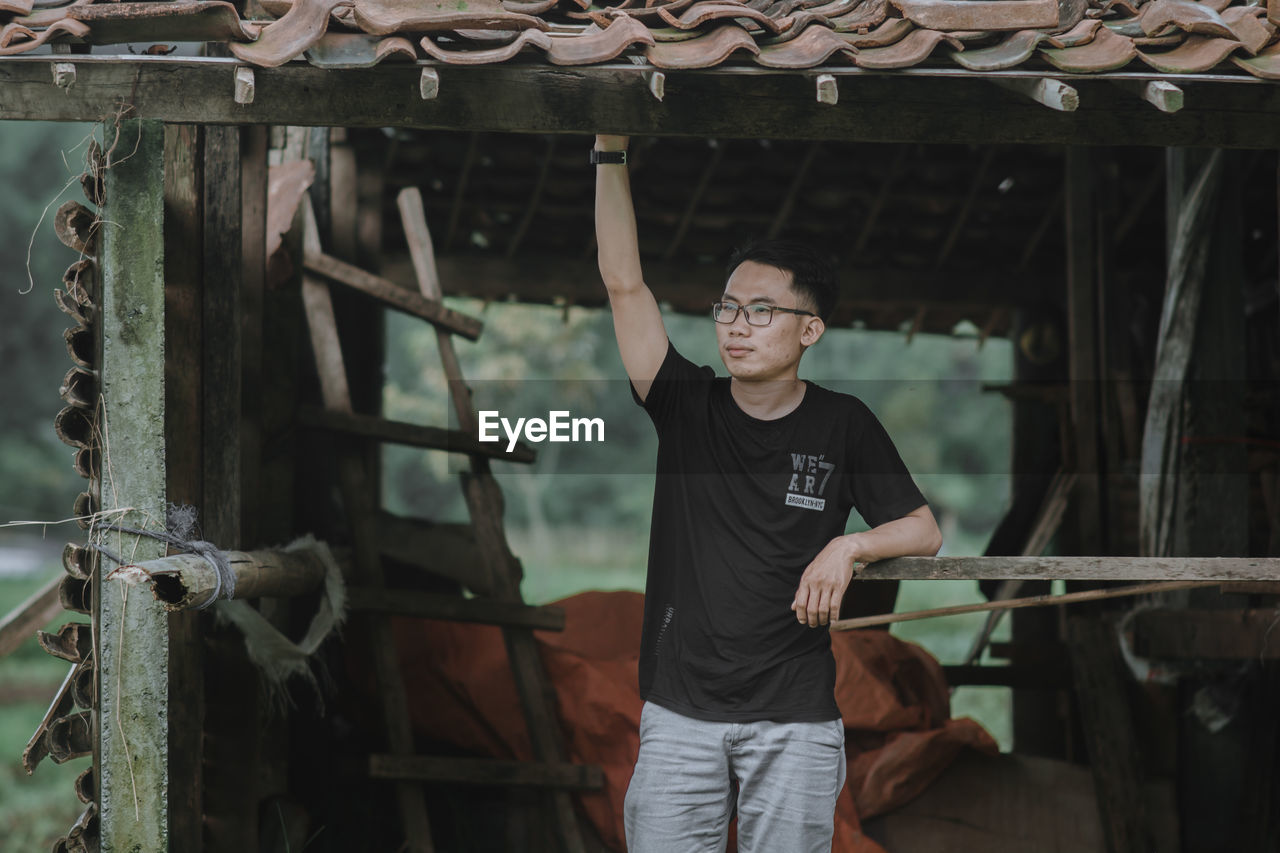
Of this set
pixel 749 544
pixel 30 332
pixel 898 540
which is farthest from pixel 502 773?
pixel 30 332

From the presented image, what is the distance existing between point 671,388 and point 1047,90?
109 cm

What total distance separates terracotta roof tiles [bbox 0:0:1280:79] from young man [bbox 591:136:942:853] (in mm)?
354

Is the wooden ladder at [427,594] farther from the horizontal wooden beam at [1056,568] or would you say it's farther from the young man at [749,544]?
the horizontal wooden beam at [1056,568]

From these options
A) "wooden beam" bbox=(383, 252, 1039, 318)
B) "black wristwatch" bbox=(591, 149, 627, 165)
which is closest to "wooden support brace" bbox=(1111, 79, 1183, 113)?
"black wristwatch" bbox=(591, 149, 627, 165)

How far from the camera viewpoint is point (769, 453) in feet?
9.45

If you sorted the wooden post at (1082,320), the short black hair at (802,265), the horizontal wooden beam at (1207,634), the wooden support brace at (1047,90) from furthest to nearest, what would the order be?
the wooden post at (1082,320) < the horizontal wooden beam at (1207,634) < the short black hair at (802,265) < the wooden support brace at (1047,90)

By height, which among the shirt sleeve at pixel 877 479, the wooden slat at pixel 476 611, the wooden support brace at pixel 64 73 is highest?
the wooden support brace at pixel 64 73

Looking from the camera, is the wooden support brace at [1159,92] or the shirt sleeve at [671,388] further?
the shirt sleeve at [671,388]

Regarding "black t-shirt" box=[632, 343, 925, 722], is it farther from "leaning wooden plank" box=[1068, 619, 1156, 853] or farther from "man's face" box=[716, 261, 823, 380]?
"leaning wooden plank" box=[1068, 619, 1156, 853]

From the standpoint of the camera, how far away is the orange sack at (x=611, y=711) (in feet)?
14.6

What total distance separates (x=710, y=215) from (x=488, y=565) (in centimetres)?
253

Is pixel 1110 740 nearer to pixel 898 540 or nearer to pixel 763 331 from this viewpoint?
pixel 898 540

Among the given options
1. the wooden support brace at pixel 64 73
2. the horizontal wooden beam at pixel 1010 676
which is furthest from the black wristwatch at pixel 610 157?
the horizontal wooden beam at pixel 1010 676

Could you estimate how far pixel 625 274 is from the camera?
9.36 feet
